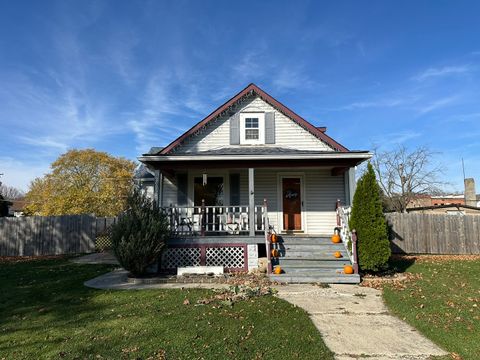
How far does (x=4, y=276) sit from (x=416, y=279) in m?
12.6

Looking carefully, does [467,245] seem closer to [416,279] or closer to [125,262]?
[416,279]

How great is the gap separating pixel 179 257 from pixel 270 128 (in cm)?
639

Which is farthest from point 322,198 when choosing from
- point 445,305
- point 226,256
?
point 445,305

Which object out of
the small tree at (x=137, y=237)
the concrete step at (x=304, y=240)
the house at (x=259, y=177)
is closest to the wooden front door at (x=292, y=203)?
the house at (x=259, y=177)

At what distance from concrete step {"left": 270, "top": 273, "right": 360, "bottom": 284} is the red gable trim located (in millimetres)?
5665

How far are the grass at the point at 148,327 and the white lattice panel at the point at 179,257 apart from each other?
9.51 ft

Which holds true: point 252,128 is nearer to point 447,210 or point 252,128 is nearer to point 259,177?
point 259,177

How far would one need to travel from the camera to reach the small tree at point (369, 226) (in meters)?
8.95

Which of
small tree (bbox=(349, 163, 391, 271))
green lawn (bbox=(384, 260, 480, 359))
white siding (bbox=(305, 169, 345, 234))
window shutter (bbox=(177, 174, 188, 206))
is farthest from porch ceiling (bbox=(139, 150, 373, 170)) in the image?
green lawn (bbox=(384, 260, 480, 359))

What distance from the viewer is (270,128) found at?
13.2 m

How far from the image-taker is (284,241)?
10.4 metres

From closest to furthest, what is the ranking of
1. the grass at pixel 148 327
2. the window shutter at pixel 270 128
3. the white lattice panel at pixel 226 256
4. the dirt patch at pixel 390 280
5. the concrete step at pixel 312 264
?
1. the grass at pixel 148 327
2. the dirt patch at pixel 390 280
3. the concrete step at pixel 312 264
4. the white lattice panel at pixel 226 256
5. the window shutter at pixel 270 128

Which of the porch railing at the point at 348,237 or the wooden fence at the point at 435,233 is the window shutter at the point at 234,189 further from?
the wooden fence at the point at 435,233

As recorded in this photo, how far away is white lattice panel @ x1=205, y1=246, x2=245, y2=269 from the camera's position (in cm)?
1034
